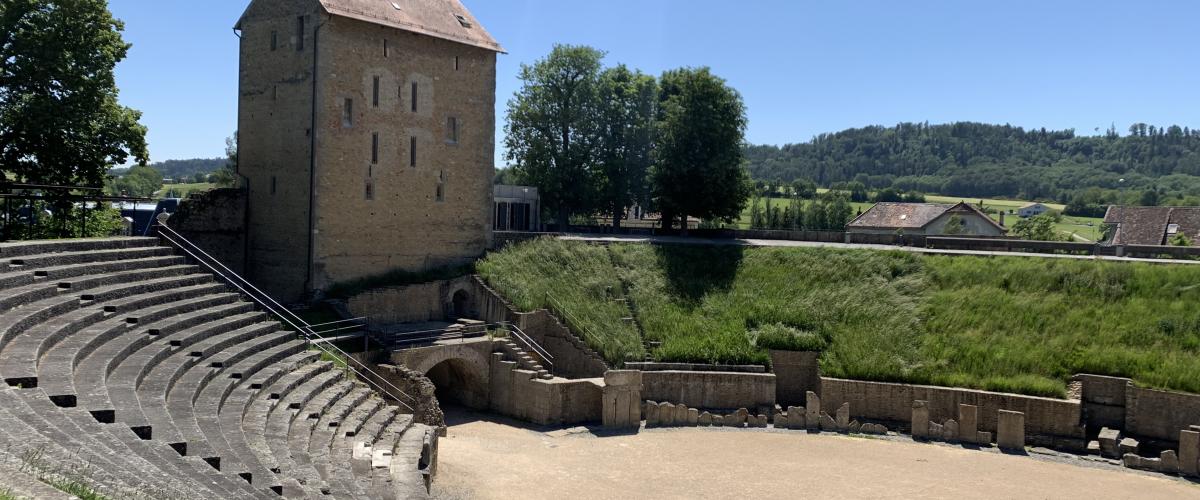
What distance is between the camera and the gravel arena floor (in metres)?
23.6

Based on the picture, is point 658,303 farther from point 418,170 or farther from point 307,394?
point 307,394

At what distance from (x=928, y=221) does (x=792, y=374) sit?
104 feet

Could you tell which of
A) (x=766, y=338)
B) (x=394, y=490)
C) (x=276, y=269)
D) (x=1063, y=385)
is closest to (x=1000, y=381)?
(x=1063, y=385)

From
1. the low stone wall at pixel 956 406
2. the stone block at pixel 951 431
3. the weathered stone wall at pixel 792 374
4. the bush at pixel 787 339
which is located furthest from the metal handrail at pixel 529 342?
the stone block at pixel 951 431

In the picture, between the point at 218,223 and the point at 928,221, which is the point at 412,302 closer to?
the point at 218,223

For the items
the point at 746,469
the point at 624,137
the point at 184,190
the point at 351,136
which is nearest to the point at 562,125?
the point at 624,137

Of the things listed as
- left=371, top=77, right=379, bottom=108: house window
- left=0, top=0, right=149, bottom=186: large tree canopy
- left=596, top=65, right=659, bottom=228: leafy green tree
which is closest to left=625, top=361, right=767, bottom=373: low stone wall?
left=371, top=77, right=379, bottom=108: house window

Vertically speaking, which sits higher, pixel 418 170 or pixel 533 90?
pixel 533 90

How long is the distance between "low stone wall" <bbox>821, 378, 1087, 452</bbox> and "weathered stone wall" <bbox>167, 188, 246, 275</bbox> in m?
21.7

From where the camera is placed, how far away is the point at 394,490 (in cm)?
1730

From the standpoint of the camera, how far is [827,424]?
102ft

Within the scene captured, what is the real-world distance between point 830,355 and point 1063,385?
7.48 meters

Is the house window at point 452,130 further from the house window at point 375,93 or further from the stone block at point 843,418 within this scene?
the stone block at point 843,418

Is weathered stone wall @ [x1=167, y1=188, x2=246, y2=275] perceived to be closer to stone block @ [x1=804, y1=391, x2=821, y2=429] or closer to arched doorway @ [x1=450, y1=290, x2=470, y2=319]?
arched doorway @ [x1=450, y1=290, x2=470, y2=319]
